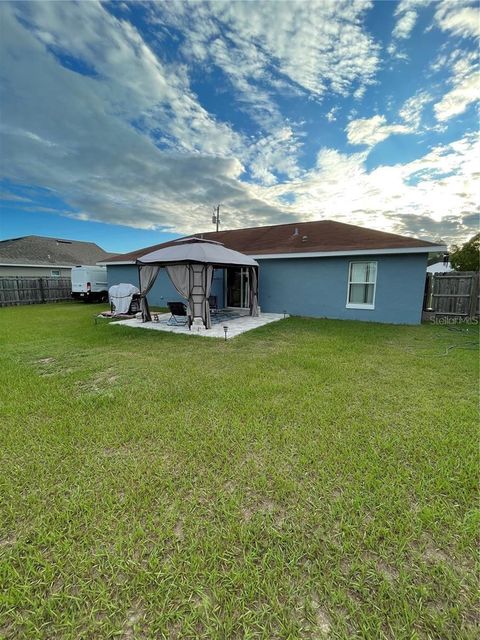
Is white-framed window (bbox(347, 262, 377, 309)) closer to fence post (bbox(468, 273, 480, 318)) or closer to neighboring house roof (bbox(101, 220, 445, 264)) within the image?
neighboring house roof (bbox(101, 220, 445, 264))

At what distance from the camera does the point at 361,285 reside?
33.9ft

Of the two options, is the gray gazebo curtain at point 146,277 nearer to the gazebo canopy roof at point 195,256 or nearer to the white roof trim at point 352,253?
the gazebo canopy roof at point 195,256

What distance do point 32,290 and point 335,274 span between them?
60.8 feet

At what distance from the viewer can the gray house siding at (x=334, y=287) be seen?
9.47m

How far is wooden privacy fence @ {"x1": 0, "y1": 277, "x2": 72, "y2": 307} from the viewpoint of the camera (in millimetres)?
16183

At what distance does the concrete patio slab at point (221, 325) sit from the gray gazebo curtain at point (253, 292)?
1.11ft

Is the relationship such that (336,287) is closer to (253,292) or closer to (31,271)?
(253,292)

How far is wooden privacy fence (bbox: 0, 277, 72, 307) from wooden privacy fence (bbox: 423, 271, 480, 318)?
21.8 metres

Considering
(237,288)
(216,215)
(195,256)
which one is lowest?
(237,288)

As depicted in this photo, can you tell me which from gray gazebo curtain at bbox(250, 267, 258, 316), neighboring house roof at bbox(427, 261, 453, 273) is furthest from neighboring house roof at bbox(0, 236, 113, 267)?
neighboring house roof at bbox(427, 261, 453, 273)

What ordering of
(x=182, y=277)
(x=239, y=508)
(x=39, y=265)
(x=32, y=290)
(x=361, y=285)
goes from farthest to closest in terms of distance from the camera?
1. (x=39, y=265)
2. (x=32, y=290)
3. (x=361, y=285)
4. (x=182, y=277)
5. (x=239, y=508)

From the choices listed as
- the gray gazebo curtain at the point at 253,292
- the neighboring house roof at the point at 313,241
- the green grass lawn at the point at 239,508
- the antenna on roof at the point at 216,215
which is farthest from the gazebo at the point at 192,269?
the antenna on roof at the point at 216,215

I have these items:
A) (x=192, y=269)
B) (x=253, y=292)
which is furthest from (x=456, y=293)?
(x=192, y=269)

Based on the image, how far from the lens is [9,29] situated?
22.3 feet
